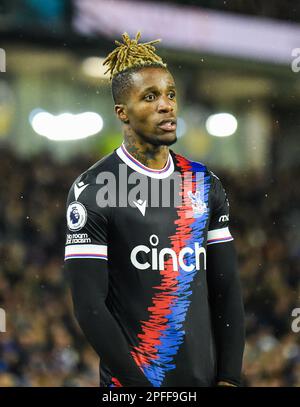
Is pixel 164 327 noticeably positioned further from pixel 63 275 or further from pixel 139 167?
pixel 63 275

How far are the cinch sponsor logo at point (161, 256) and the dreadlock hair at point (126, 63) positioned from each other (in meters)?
0.64

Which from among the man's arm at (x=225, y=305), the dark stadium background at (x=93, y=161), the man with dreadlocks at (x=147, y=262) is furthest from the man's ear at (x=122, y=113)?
the dark stadium background at (x=93, y=161)

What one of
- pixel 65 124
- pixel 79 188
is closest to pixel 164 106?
pixel 79 188

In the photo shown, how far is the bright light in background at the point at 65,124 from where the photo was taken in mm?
11469

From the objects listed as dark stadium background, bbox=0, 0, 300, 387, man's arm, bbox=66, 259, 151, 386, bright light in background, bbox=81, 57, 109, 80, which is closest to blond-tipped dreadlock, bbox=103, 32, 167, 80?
man's arm, bbox=66, 259, 151, 386

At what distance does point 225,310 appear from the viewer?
136 inches

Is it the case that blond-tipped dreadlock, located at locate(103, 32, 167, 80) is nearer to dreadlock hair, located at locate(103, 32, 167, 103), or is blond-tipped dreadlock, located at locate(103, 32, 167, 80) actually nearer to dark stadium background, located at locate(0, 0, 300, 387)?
dreadlock hair, located at locate(103, 32, 167, 103)

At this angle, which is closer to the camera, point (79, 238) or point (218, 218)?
point (79, 238)

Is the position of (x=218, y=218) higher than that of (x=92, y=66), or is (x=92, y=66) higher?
(x=92, y=66)

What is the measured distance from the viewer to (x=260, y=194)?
1126 cm

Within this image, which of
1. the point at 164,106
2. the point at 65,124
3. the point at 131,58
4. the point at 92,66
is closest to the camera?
the point at 164,106

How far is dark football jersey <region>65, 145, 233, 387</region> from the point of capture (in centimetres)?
327

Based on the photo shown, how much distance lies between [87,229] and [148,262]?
30 centimetres
